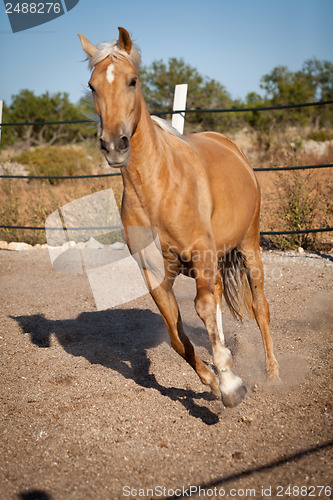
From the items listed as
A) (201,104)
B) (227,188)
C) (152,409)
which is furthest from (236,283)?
(201,104)

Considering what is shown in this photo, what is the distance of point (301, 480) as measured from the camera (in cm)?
181

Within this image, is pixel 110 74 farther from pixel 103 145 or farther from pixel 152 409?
pixel 152 409

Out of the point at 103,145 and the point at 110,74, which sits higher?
the point at 110,74

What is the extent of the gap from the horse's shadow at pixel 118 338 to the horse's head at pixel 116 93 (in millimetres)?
1558

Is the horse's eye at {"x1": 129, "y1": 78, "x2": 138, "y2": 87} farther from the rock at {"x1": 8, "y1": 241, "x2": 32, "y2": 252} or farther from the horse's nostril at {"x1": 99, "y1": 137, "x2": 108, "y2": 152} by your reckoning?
the rock at {"x1": 8, "y1": 241, "x2": 32, "y2": 252}

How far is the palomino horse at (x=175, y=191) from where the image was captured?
1908 mm

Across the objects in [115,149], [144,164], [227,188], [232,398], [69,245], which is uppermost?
[115,149]

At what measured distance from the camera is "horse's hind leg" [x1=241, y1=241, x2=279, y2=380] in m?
3.01

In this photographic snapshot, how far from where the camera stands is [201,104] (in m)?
23.5

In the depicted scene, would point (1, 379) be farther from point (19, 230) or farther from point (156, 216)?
point (19, 230)

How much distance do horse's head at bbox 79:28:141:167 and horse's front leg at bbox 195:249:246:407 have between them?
74 centimetres

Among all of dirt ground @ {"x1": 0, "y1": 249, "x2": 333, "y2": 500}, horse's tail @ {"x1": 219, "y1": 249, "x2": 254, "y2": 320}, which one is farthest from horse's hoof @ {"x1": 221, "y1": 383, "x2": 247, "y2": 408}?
horse's tail @ {"x1": 219, "y1": 249, "x2": 254, "y2": 320}

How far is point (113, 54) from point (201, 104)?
22.8 metres

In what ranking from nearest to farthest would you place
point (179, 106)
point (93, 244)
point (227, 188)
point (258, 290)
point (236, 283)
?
point (227, 188), point (258, 290), point (236, 283), point (179, 106), point (93, 244)
